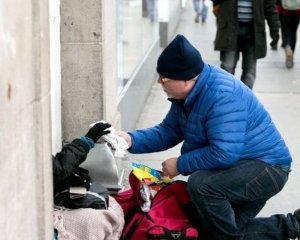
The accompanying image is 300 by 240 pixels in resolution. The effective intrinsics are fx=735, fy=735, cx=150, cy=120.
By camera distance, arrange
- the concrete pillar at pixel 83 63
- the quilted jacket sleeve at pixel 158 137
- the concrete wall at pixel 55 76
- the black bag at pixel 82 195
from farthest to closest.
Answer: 1. the concrete pillar at pixel 83 63
2. the concrete wall at pixel 55 76
3. the quilted jacket sleeve at pixel 158 137
4. the black bag at pixel 82 195

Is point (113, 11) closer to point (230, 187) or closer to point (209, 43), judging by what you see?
point (230, 187)

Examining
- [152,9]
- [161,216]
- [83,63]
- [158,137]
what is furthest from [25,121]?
[152,9]

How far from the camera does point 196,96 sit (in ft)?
13.5

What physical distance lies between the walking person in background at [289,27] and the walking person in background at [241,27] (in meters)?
3.94

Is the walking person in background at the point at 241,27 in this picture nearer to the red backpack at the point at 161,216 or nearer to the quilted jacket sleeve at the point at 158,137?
the quilted jacket sleeve at the point at 158,137

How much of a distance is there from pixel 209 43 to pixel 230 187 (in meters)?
11.5

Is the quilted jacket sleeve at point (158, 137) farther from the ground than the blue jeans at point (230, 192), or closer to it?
farther from the ground

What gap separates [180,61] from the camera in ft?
13.3

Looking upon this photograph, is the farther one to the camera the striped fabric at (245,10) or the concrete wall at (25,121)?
the striped fabric at (245,10)

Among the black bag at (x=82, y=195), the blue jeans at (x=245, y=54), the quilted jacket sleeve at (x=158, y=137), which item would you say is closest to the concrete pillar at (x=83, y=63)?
the quilted jacket sleeve at (x=158, y=137)

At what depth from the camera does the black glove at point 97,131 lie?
4.18 metres

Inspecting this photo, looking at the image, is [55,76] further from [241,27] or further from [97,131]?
[241,27]

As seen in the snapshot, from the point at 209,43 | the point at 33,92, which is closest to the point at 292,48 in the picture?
the point at 209,43

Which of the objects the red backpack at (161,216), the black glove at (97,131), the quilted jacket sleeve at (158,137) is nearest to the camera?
the red backpack at (161,216)
